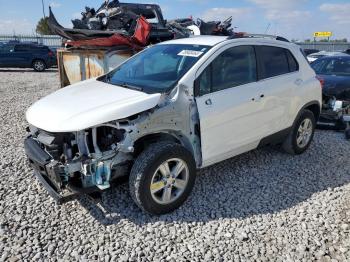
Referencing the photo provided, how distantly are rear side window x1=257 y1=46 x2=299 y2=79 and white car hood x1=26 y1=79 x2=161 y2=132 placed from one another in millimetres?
1800

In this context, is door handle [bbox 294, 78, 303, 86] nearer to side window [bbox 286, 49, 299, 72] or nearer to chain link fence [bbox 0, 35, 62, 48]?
side window [bbox 286, 49, 299, 72]

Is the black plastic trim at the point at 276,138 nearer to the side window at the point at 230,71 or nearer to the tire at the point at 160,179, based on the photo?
the side window at the point at 230,71

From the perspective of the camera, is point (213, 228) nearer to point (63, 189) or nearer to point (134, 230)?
point (134, 230)

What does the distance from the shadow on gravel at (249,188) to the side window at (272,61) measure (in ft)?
4.44

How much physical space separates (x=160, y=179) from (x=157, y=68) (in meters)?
1.48

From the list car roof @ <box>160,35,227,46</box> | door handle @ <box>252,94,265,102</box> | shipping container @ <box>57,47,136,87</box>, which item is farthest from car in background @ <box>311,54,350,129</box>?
shipping container @ <box>57,47,136,87</box>

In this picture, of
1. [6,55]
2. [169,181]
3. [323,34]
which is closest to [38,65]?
[6,55]

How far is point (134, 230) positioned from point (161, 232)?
0.27 m

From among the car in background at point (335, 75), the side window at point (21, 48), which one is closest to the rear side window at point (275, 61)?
the car in background at point (335, 75)

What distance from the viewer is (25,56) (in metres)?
19.3

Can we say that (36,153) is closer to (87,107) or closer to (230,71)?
(87,107)

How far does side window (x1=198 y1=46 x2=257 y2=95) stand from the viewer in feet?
12.8

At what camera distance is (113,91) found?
3861 mm

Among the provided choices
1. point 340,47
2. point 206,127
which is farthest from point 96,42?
point 340,47
